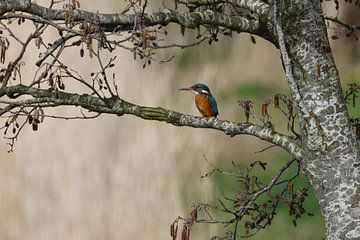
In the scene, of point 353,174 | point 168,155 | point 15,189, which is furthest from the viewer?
point 168,155

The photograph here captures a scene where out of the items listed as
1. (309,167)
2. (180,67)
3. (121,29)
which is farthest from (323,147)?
(180,67)

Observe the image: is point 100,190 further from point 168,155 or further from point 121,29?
point 121,29

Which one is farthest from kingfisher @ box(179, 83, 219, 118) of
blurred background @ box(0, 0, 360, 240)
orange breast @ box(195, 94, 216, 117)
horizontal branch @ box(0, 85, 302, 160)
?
blurred background @ box(0, 0, 360, 240)

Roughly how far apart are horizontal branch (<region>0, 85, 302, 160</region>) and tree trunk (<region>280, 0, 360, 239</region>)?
10cm

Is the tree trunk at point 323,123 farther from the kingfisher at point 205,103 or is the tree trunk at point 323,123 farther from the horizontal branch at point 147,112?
the kingfisher at point 205,103

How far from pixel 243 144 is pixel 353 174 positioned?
3.24 meters

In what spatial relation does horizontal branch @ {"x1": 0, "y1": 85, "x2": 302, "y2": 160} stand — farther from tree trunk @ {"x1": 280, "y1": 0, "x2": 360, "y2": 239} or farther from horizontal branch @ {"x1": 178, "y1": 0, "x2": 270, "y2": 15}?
horizontal branch @ {"x1": 178, "y1": 0, "x2": 270, "y2": 15}

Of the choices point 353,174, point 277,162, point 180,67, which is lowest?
point 353,174

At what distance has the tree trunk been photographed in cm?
252

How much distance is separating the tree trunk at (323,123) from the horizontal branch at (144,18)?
0.41 ft

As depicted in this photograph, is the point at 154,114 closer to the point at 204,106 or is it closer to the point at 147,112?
the point at 147,112

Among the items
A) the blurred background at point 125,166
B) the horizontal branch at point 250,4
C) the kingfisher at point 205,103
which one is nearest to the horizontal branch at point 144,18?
the horizontal branch at point 250,4

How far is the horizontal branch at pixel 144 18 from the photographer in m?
2.43

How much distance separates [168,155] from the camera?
17.0 ft
